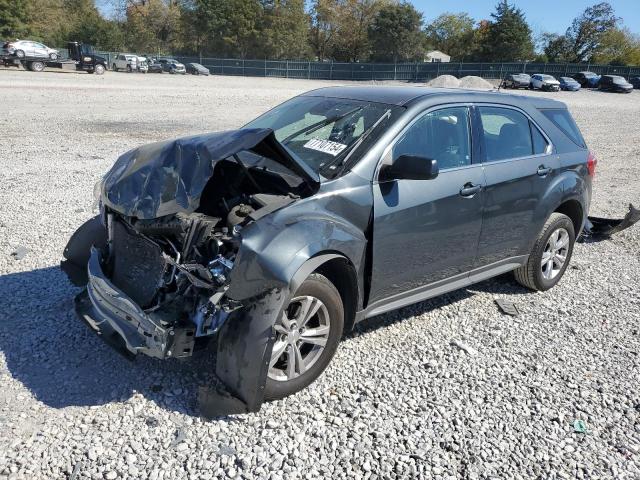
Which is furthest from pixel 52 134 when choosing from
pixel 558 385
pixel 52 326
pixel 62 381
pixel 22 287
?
pixel 558 385

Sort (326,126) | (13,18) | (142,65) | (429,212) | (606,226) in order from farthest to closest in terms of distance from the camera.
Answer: (13,18), (142,65), (606,226), (326,126), (429,212)

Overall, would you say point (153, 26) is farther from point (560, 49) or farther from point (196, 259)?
point (196, 259)

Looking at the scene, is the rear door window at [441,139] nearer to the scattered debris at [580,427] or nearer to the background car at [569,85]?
the scattered debris at [580,427]

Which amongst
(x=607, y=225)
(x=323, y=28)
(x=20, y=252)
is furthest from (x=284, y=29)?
(x=20, y=252)

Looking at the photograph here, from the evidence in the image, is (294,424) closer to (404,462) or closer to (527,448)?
(404,462)

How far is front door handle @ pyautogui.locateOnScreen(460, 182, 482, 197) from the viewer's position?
4197 millimetres

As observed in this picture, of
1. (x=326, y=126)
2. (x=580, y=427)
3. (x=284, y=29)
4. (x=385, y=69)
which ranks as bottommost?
(x=580, y=427)

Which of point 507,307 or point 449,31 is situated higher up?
point 449,31

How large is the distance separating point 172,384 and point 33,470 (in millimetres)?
945

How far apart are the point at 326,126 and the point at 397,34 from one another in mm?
77378

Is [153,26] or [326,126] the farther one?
[153,26]

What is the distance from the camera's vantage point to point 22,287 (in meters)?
4.73

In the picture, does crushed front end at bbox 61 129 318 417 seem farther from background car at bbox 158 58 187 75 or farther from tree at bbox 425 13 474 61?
tree at bbox 425 13 474 61

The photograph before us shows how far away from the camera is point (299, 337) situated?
3.40 metres
